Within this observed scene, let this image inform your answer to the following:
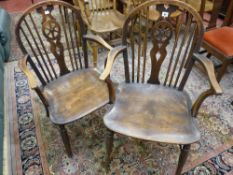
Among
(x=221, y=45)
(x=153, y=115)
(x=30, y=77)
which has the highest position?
(x=30, y=77)

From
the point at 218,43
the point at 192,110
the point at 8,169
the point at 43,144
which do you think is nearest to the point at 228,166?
the point at 192,110

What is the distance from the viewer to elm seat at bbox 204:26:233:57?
69.2 inches

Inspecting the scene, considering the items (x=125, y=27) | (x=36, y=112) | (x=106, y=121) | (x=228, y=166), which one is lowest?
(x=228, y=166)

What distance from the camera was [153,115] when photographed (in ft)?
3.87

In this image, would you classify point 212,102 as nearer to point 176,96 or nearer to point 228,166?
point 228,166

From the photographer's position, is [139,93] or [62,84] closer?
[139,93]

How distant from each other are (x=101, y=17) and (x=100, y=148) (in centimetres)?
151

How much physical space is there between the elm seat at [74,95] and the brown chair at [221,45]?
1.11 meters

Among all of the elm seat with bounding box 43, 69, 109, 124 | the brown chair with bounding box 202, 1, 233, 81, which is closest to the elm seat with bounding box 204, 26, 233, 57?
the brown chair with bounding box 202, 1, 233, 81

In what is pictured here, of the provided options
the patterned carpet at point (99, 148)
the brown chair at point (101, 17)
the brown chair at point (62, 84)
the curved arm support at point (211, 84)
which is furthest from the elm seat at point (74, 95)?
the brown chair at point (101, 17)

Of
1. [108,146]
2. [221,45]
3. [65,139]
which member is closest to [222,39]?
[221,45]

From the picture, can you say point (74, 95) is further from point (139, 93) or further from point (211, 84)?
point (211, 84)

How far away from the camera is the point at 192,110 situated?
1177 millimetres

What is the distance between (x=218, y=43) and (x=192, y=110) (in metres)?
0.98
